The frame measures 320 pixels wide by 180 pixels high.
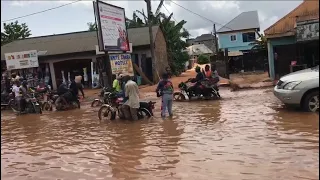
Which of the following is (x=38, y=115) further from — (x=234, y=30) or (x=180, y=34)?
(x=234, y=30)

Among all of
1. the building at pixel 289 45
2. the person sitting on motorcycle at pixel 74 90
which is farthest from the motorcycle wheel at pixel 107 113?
the building at pixel 289 45

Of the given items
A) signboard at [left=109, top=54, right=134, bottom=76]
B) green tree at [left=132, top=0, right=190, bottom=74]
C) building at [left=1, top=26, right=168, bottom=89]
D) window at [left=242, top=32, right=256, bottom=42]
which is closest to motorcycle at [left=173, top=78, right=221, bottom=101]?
signboard at [left=109, top=54, right=134, bottom=76]

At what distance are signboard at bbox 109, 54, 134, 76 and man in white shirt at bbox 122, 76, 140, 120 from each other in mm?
9529

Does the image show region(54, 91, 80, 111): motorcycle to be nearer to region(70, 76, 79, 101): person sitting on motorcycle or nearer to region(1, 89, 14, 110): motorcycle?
region(70, 76, 79, 101): person sitting on motorcycle

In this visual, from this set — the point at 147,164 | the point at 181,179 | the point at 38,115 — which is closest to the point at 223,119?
the point at 147,164

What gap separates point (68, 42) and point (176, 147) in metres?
25.9

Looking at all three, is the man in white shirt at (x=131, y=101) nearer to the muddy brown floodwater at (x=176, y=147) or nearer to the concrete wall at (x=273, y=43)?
the muddy brown floodwater at (x=176, y=147)

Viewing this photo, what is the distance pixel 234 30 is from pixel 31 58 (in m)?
33.5

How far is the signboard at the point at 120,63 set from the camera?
20.6 metres

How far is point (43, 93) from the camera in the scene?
60.0ft

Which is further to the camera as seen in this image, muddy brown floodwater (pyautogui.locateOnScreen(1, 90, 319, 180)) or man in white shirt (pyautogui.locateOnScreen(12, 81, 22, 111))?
man in white shirt (pyautogui.locateOnScreen(12, 81, 22, 111))

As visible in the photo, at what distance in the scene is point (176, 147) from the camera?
293 inches

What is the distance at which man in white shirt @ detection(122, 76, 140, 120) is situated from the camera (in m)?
10.7

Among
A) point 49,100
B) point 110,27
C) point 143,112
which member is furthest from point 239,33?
point 143,112
